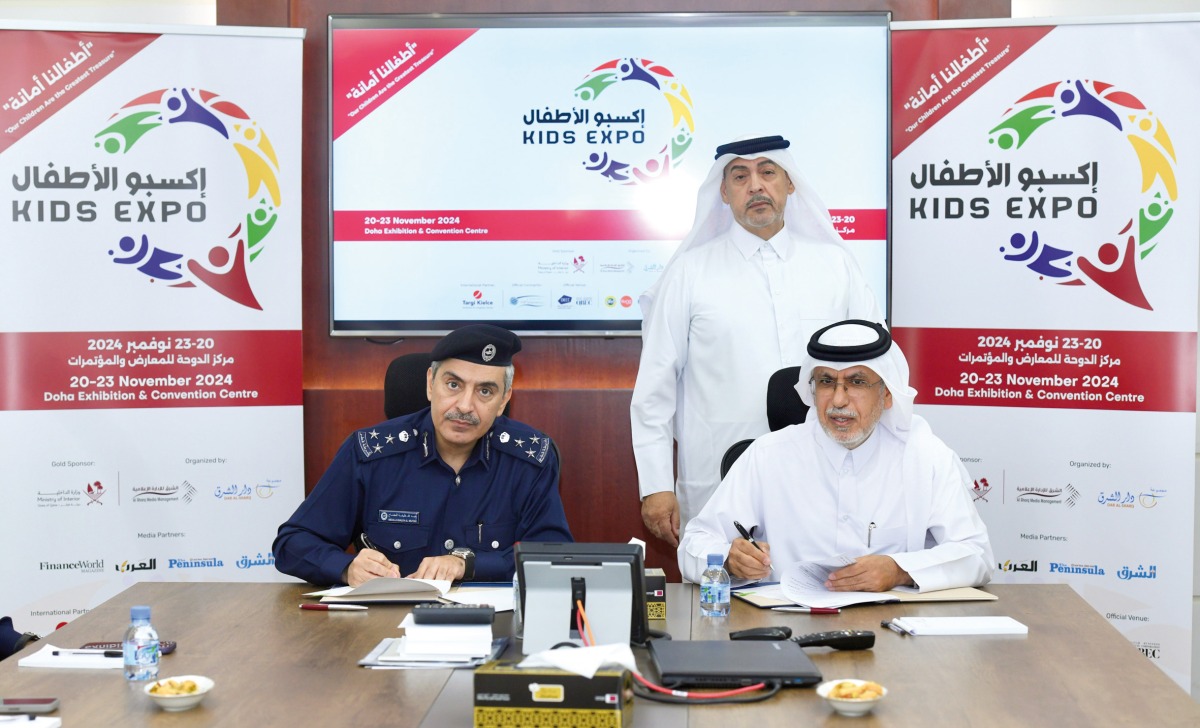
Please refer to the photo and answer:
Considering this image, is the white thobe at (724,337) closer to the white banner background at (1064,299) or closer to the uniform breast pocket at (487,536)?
the white banner background at (1064,299)

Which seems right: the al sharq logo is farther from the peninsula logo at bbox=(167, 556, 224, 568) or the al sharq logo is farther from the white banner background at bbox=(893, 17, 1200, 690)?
the peninsula logo at bbox=(167, 556, 224, 568)

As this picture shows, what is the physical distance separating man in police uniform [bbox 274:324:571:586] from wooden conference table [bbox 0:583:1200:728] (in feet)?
1.60

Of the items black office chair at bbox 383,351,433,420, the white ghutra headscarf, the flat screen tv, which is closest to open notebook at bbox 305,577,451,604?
black office chair at bbox 383,351,433,420

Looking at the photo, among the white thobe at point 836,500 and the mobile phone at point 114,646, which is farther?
the white thobe at point 836,500

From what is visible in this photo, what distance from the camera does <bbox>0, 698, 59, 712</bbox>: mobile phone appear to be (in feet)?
6.63

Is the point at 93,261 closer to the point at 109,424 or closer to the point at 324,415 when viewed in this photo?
the point at 109,424

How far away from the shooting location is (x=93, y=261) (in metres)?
5.00

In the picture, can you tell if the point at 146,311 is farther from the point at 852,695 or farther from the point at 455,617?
the point at 852,695

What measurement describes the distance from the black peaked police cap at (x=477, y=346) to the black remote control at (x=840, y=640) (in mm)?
1288

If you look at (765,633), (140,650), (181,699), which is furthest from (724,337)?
(181,699)

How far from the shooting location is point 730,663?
2.21m

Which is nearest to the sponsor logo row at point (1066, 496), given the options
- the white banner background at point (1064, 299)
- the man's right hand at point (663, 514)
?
the white banner background at point (1064, 299)

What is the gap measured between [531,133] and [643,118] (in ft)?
1.61

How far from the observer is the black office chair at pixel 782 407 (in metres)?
3.67
